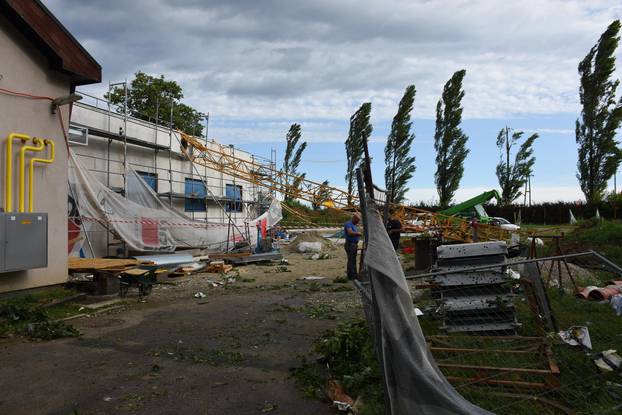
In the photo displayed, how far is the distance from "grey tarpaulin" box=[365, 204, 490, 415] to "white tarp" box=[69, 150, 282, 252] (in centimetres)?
1160

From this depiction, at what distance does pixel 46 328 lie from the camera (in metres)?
6.71

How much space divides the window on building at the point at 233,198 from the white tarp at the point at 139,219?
395 centimetres

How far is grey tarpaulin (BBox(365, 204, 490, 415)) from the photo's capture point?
2.58 metres

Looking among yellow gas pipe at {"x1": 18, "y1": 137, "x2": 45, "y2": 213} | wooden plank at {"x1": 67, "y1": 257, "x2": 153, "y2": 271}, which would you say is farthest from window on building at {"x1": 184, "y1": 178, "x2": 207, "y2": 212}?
yellow gas pipe at {"x1": 18, "y1": 137, "x2": 45, "y2": 213}

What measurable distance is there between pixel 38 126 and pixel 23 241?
2.33 metres

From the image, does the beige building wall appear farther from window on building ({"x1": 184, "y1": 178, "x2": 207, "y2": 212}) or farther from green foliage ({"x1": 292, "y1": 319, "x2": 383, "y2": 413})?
window on building ({"x1": 184, "y1": 178, "x2": 207, "y2": 212})

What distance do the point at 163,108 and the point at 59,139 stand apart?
29070 millimetres

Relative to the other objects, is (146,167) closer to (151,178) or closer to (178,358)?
(151,178)

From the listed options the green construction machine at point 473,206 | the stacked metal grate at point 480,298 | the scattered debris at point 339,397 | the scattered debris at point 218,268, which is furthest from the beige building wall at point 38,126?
the green construction machine at point 473,206

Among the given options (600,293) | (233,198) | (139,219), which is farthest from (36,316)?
(233,198)

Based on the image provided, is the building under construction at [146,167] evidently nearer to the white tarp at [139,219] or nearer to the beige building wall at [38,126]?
the white tarp at [139,219]

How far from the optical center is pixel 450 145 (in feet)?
145

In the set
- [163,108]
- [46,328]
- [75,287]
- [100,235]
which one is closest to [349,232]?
[75,287]

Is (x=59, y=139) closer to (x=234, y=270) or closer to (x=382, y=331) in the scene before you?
(x=234, y=270)
